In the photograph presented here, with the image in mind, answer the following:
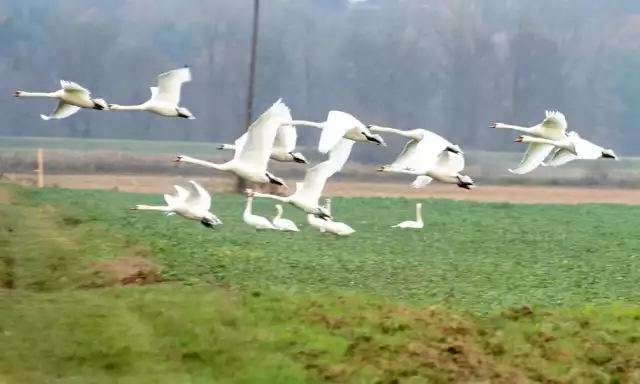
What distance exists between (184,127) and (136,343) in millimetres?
6141

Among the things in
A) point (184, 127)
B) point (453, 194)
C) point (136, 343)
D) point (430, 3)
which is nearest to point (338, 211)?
point (184, 127)

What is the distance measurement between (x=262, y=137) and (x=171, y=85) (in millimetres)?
586

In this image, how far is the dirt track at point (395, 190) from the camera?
→ 9086 mm

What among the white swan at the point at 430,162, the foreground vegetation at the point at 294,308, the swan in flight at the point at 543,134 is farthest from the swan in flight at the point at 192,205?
the swan in flight at the point at 543,134

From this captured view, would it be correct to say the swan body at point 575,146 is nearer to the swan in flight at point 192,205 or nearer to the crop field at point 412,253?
the crop field at point 412,253

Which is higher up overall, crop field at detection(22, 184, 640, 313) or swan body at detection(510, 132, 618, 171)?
swan body at detection(510, 132, 618, 171)

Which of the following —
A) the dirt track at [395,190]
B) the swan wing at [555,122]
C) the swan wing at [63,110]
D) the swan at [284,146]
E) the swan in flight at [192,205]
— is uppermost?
the swan wing at [555,122]

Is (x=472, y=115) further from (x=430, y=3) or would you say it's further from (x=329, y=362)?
(x=329, y=362)

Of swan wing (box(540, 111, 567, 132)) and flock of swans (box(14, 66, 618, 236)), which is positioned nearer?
flock of swans (box(14, 66, 618, 236))

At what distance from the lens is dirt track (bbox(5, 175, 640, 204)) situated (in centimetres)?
909

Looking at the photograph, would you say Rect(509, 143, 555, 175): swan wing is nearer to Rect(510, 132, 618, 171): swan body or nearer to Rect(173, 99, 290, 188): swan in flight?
Rect(510, 132, 618, 171): swan body

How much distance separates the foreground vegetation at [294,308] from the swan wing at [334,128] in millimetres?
876

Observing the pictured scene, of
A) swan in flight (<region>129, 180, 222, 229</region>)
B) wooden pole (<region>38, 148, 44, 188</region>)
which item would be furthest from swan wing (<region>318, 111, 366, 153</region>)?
wooden pole (<region>38, 148, 44, 188</region>)

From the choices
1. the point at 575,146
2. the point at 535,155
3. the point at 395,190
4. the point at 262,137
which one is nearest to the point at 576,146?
the point at 575,146
